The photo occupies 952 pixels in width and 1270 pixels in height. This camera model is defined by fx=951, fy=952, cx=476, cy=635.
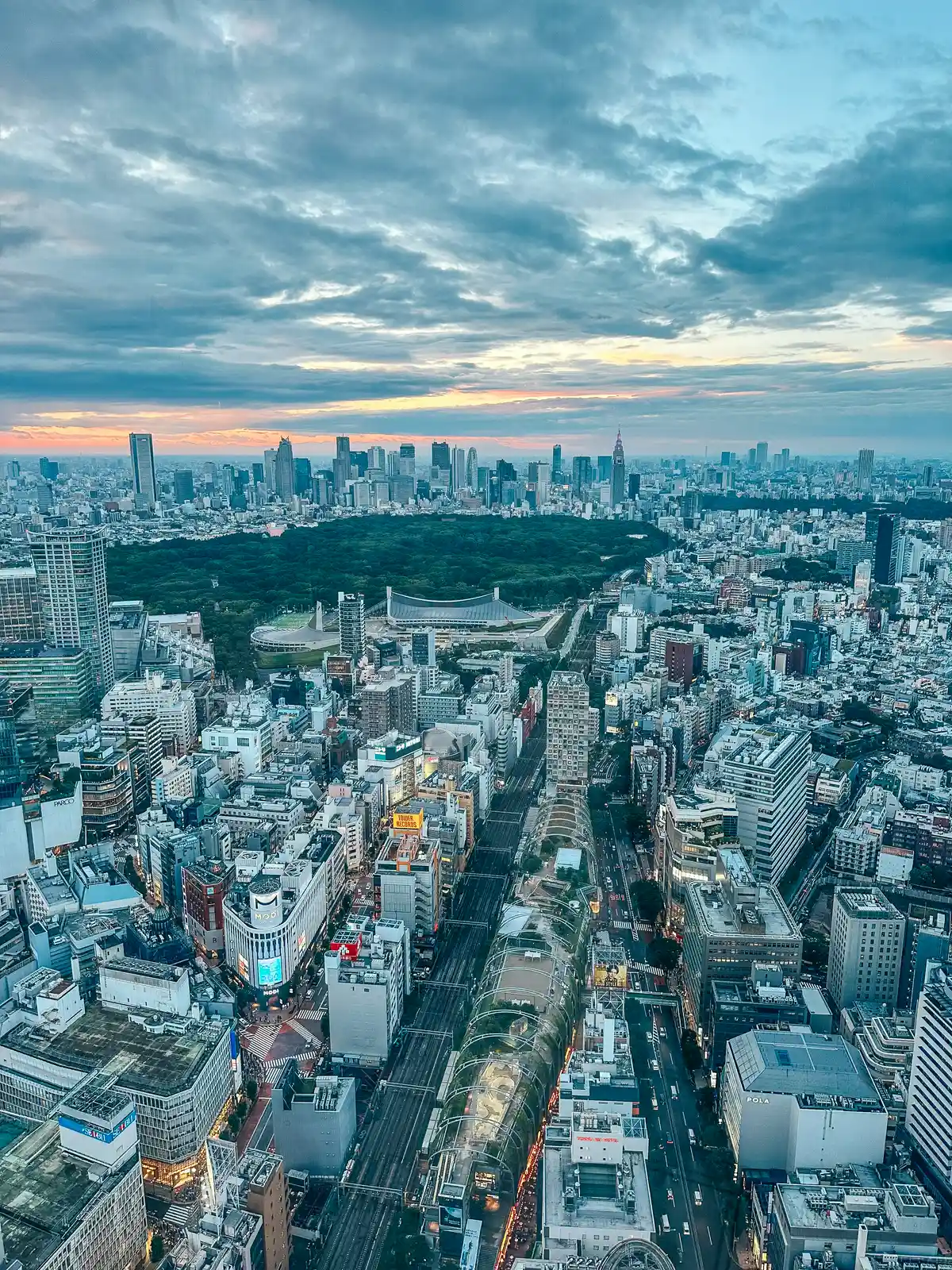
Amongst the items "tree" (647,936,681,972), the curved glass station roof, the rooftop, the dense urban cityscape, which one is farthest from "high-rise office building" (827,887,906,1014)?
the rooftop

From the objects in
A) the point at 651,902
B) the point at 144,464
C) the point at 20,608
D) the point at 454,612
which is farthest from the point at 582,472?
the point at 651,902

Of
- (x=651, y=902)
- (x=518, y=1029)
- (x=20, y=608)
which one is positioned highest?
(x=20, y=608)

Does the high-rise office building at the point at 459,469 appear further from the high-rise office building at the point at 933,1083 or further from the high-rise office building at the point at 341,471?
the high-rise office building at the point at 933,1083

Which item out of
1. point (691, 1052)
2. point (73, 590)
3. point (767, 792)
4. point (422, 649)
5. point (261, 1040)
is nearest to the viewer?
point (691, 1052)

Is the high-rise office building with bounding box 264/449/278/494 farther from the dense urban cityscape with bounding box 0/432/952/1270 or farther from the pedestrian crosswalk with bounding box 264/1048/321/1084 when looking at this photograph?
the pedestrian crosswalk with bounding box 264/1048/321/1084

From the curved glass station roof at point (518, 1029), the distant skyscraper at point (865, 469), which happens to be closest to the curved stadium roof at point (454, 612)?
the curved glass station roof at point (518, 1029)

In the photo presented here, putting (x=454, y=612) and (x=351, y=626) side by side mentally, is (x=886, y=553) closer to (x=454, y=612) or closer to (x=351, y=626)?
(x=454, y=612)
